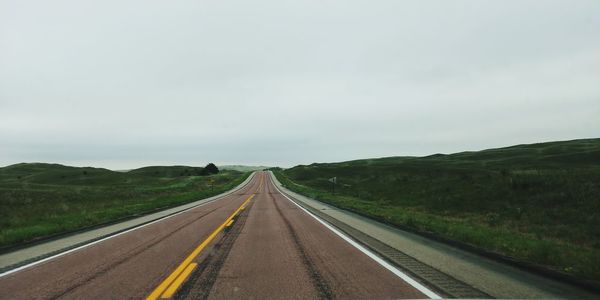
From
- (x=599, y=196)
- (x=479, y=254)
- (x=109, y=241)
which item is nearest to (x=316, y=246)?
(x=479, y=254)

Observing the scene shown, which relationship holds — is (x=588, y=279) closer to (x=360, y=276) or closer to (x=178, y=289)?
(x=360, y=276)

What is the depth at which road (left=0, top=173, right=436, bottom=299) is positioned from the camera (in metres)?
5.50

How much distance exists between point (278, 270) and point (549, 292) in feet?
14.7

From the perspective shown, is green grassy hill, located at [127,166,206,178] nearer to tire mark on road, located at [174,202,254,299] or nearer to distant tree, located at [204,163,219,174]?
distant tree, located at [204,163,219,174]

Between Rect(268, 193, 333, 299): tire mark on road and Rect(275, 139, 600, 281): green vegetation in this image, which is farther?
Rect(275, 139, 600, 281): green vegetation

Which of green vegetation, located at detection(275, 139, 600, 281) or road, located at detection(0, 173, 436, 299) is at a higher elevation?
road, located at detection(0, 173, 436, 299)

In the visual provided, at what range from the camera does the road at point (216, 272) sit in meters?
5.50

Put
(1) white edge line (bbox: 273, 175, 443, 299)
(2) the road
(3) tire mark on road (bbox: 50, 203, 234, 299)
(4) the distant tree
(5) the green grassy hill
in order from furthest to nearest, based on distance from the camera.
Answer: (4) the distant tree < (5) the green grassy hill < (3) tire mark on road (bbox: 50, 203, 234, 299) < (2) the road < (1) white edge line (bbox: 273, 175, 443, 299)

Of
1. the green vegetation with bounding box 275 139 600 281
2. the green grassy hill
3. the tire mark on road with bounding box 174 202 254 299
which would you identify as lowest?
the green vegetation with bounding box 275 139 600 281

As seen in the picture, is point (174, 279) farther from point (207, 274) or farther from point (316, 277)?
point (316, 277)

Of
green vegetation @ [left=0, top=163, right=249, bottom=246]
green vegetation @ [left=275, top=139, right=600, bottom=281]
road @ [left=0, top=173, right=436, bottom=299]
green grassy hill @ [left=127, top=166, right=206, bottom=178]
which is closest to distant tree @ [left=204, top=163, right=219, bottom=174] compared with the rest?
green grassy hill @ [left=127, top=166, right=206, bottom=178]

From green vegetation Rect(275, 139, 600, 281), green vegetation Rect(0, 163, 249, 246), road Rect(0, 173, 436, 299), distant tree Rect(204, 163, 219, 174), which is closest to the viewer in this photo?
road Rect(0, 173, 436, 299)

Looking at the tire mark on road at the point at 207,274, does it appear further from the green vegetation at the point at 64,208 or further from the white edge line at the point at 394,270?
the green vegetation at the point at 64,208

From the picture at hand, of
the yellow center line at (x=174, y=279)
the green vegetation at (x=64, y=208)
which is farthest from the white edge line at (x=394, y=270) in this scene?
the green vegetation at (x=64, y=208)
